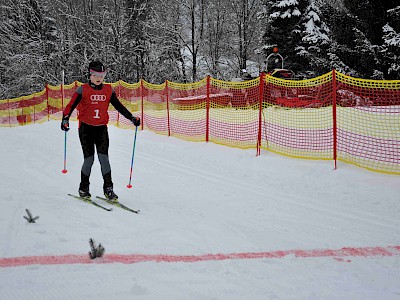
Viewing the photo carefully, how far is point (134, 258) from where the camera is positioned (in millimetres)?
3541

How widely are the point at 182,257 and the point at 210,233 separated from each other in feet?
2.76

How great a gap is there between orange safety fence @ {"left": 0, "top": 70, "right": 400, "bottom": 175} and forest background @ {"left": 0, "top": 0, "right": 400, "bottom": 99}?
13.0m

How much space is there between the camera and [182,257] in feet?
12.0

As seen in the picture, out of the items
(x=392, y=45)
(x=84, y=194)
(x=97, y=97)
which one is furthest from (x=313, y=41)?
(x=84, y=194)

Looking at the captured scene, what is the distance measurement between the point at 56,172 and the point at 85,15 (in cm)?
2997

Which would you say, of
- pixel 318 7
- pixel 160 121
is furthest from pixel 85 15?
pixel 160 121

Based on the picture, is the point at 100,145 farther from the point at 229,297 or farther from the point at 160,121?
the point at 160,121

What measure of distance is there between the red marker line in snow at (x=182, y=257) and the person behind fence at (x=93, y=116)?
217 centimetres

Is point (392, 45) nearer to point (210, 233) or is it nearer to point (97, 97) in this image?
point (97, 97)

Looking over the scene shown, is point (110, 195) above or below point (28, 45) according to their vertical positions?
below

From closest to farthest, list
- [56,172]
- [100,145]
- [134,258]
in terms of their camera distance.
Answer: [134,258], [100,145], [56,172]

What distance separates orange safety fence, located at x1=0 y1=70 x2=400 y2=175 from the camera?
7789mm

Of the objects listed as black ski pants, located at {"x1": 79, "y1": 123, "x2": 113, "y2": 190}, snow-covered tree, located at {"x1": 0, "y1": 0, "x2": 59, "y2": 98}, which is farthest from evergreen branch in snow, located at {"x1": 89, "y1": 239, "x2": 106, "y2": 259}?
snow-covered tree, located at {"x1": 0, "y1": 0, "x2": 59, "y2": 98}

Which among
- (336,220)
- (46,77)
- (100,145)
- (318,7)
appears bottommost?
(336,220)
